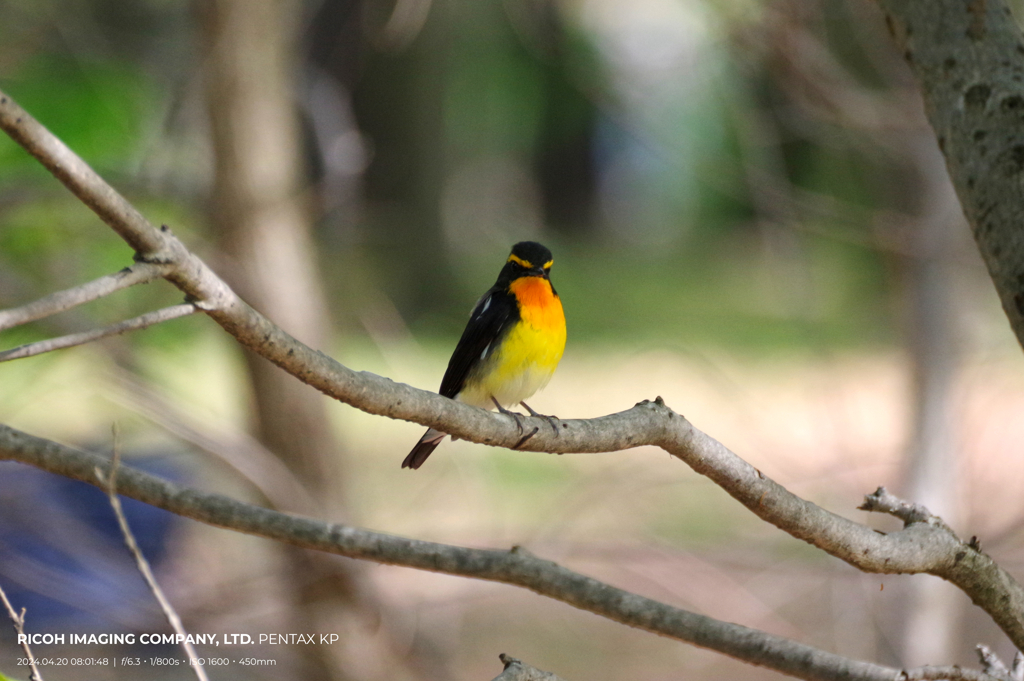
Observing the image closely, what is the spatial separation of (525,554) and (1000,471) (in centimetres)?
421

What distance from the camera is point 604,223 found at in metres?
28.1

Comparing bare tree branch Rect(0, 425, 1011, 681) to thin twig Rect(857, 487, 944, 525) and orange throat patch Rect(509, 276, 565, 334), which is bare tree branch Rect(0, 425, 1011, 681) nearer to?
thin twig Rect(857, 487, 944, 525)

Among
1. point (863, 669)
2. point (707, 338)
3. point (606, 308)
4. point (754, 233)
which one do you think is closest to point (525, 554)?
point (863, 669)

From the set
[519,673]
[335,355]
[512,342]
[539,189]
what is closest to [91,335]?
[519,673]

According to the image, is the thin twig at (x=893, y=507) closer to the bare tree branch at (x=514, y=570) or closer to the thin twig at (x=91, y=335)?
the bare tree branch at (x=514, y=570)

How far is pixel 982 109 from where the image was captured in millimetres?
2059

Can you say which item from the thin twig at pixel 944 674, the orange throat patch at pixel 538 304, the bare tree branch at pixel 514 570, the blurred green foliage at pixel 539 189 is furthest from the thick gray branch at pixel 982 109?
the blurred green foliage at pixel 539 189

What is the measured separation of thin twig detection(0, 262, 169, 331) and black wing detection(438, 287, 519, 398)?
2.10 m

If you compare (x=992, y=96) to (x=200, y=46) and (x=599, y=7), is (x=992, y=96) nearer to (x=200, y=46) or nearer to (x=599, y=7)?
(x=200, y=46)

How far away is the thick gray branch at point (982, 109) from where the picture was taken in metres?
1.97

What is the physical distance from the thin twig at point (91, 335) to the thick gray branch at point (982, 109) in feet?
5.75

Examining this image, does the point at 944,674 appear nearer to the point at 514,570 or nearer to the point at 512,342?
the point at 514,570

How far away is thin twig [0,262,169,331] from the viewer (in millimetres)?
1285

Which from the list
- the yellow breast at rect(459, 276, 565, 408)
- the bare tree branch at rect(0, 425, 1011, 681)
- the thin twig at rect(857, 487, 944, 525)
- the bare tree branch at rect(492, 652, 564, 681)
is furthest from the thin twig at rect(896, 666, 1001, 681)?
the yellow breast at rect(459, 276, 565, 408)
